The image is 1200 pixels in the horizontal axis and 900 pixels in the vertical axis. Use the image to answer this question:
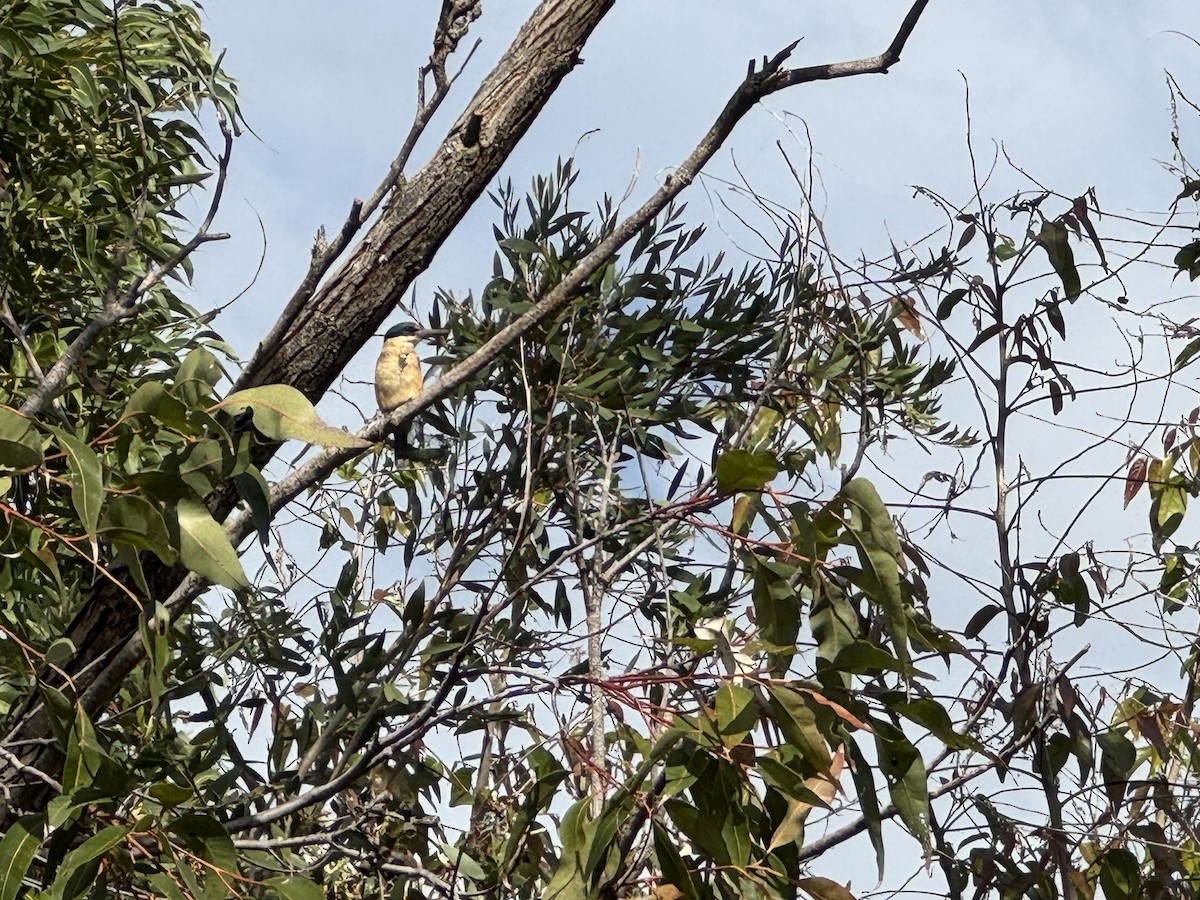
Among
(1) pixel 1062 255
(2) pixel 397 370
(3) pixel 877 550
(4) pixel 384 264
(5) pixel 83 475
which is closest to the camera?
(5) pixel 83 475

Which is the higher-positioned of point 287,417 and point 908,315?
point 908,315

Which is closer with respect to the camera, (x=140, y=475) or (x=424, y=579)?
(x=140, y=475)

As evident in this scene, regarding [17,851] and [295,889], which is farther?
[295,889]

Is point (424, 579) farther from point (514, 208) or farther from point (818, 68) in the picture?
point (818, 68)

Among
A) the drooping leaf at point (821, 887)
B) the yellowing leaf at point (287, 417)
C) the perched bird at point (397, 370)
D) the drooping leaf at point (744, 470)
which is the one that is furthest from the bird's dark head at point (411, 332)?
the drooping leaf at point (821, 887)

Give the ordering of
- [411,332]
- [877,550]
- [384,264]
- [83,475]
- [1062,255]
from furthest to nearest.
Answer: [411,332] < [1062,255] < [384,264] < [877,550] < [83,475]

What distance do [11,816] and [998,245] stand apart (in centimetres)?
159

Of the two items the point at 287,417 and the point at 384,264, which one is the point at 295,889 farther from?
the point at 384,264

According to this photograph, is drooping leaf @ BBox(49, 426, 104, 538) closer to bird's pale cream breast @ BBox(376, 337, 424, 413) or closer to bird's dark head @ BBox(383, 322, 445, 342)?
bird's dark head @ BBox(383, 322, 445, 342)

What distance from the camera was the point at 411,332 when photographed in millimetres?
2893

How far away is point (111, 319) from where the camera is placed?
151 cm

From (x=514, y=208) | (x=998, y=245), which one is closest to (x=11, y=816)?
(x=514, y=208)

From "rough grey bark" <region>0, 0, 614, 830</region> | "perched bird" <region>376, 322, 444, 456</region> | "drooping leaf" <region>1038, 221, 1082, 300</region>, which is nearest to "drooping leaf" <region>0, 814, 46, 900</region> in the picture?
"rough grey bark" <region>0, 0, 614, 830</region>

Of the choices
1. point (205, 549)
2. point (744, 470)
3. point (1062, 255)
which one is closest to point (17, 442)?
point (205, 549)
